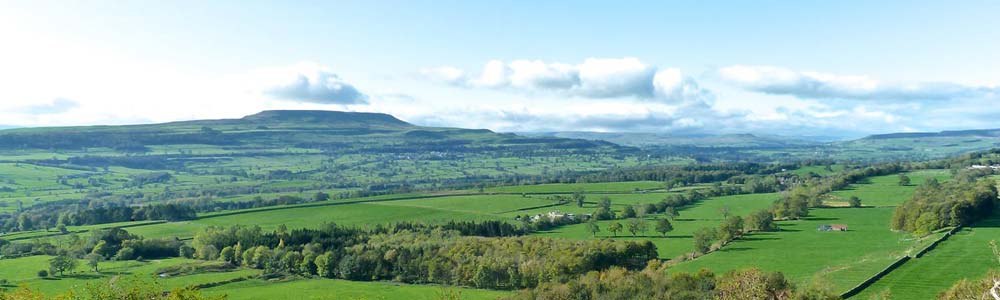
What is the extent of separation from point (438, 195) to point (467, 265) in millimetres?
98111

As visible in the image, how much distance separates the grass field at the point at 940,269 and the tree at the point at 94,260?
91.2m

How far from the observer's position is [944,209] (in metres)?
92.0

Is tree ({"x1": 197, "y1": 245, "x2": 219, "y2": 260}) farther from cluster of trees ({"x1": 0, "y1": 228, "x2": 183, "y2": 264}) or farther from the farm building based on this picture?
the farm building

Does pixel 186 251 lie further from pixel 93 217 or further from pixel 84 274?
pixel 93 217

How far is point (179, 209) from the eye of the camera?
477 feet

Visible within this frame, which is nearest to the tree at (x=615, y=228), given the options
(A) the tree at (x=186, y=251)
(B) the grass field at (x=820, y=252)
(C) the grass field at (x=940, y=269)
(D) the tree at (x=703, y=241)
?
(D) the tree at (x=703, y=241)

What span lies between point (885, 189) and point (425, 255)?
106723 mm

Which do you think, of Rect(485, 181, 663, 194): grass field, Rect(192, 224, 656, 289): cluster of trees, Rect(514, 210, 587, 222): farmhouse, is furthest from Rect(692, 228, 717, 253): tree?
Rect(485, 181, 663, 194): grass field

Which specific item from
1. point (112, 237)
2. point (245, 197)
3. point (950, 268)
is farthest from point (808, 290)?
point (245, 197)

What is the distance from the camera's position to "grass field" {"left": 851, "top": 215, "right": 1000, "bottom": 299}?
58688 millimetres

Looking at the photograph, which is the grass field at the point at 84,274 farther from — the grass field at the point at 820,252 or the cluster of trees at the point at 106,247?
the grass field at the point at 820,252

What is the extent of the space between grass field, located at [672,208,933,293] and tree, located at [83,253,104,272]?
75.5 metres

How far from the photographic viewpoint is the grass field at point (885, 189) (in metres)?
127

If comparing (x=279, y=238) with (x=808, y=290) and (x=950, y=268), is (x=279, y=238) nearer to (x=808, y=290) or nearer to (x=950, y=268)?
(x=808, y=290)
